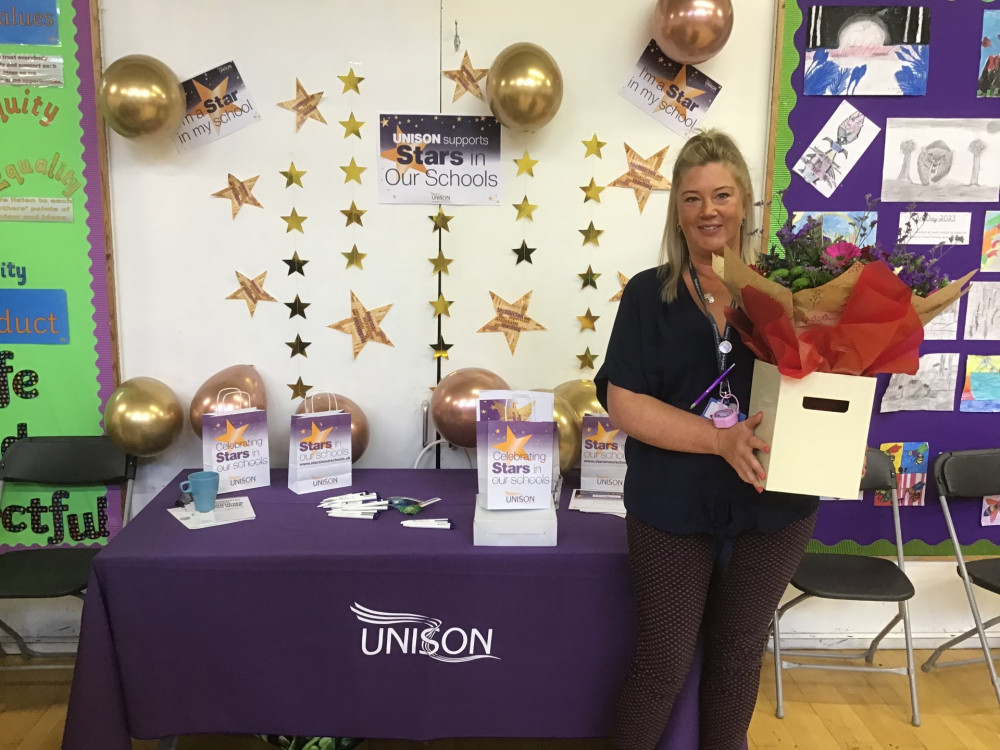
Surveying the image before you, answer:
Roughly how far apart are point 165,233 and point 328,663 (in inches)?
61.0

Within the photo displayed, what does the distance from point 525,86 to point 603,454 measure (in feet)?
3.79

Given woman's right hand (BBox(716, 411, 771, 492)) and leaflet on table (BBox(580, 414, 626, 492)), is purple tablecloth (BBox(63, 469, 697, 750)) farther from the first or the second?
woman's right hand (BBox(716, 411, 771, 492))

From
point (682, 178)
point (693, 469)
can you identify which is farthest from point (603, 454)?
point (682, 178)

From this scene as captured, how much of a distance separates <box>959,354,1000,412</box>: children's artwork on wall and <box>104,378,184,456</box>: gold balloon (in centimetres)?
281

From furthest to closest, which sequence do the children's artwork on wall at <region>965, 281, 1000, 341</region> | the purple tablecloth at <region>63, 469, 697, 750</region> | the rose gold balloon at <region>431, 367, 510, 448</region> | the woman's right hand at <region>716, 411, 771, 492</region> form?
the children's artwork on wall at <region>965, 281, 1000, 341</region> → the rose gold balloon at <region>431, 367, 510, 448</region> → the purple tablecloth at <region>63, 469, 697, 750</region> → the woman's right hand at <region>716, 411, 771, 492</region>

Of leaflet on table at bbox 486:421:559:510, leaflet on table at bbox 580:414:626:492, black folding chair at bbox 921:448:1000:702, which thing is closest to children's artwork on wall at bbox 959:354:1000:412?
black folding chair at bbox 921:448:1000:702

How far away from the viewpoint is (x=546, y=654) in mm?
1790

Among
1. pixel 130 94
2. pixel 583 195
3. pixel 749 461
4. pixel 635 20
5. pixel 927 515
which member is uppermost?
pixel 635 20

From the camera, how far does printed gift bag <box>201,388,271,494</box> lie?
2.10m

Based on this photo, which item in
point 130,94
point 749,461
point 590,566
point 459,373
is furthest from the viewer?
point 459,373

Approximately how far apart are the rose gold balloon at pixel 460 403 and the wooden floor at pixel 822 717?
0.95m

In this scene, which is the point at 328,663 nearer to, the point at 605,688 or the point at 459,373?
the point at 605,688

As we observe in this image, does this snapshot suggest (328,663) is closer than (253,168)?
Yes

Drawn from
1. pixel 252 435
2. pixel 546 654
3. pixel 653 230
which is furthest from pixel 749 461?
pixel 252 435
